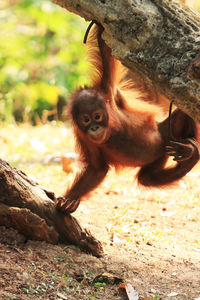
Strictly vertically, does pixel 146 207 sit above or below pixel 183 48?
below

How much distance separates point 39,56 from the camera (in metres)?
9.04

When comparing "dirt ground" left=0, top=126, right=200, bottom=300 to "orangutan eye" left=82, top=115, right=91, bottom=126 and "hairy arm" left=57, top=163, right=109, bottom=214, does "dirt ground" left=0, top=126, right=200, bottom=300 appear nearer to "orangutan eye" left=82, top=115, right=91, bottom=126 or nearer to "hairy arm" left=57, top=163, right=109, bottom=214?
"hairy arm" left=57, top=163, right=109, bottom=214

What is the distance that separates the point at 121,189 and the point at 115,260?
6.45ft

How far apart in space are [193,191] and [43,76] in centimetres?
533

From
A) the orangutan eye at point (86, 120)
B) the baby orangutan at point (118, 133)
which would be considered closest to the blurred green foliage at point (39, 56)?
the baby orangutan at point (118, 133)

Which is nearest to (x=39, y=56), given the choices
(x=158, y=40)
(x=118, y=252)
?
(x=118, y=252)

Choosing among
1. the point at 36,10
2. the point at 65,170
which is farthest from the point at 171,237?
the point at 36,10

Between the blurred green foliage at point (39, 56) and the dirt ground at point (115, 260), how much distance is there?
4.64 metres

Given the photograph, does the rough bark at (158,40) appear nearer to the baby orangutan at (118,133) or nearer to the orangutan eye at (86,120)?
the baby orangutan at (118,133)

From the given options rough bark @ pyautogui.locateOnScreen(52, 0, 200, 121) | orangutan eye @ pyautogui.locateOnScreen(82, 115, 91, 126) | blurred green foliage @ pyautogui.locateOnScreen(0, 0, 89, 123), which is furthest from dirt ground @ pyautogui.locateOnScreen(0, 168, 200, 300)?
blurred green foliage @ pyautogui.locateOnScreen(0, 0, 89, 123)

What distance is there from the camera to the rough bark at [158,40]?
2445mm

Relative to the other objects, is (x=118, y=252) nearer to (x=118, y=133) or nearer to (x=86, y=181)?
(x=86, y=181)

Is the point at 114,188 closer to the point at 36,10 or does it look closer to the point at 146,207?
the point at 146,207

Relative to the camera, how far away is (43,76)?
9438mm
